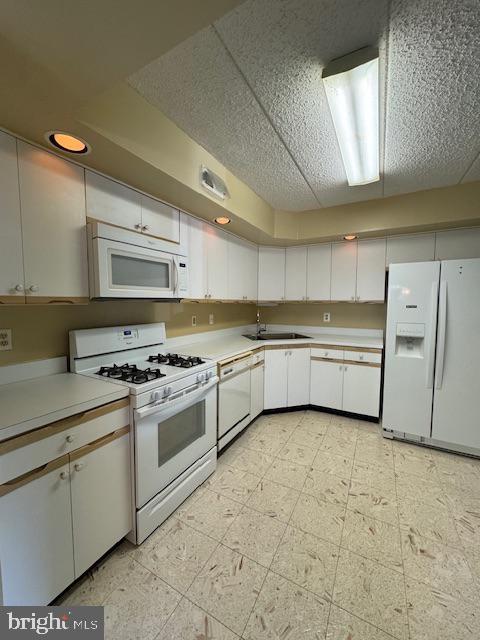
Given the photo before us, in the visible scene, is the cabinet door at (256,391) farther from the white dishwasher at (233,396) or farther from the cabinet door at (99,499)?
the cabinet door at (99,499)

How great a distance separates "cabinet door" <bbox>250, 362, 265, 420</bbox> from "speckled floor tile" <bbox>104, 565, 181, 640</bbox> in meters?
1.64

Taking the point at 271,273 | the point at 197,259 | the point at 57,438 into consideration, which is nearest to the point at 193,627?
the point at 57,438

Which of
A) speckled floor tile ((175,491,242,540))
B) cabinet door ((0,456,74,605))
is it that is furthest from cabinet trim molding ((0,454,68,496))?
speckled floor tile ((175,491,242,540))

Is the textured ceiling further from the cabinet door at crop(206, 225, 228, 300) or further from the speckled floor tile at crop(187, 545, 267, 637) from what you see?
the speckled floor tile at crop(187, 545, 267, 637)

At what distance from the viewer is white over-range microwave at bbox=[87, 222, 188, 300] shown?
1.50 m

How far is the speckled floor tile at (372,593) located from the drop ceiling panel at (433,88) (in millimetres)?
2473

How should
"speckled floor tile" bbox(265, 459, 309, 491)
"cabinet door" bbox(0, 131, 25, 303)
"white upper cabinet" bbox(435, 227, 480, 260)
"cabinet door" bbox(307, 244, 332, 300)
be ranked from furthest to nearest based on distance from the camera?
1. "cabinet door" bbox(307, 244, 332, 300)
2. "white upper cabinet" bbox(435, 227, 480, 260)
3. "speckled floor tile" bbox(265, 459, 309, 491)
4. "cabinet door" bbox(0, 131, 25, 303)

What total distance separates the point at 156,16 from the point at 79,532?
2027 mm

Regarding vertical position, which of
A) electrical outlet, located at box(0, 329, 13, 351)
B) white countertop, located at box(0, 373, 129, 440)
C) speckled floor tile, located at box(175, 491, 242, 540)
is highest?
electrical outlet, located at box(0, 329, 13, 351)

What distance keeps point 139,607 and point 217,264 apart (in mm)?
2405

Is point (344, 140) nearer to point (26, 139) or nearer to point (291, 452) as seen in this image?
point (26, 139)

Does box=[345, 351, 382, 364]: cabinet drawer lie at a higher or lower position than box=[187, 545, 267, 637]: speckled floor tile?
higher

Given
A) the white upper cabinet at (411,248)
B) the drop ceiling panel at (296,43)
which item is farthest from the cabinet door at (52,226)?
the white upper cabinet at (411,248)

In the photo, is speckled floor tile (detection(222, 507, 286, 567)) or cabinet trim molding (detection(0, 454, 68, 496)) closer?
cabinet trim molding (detection(0, 454, 68, 496))
